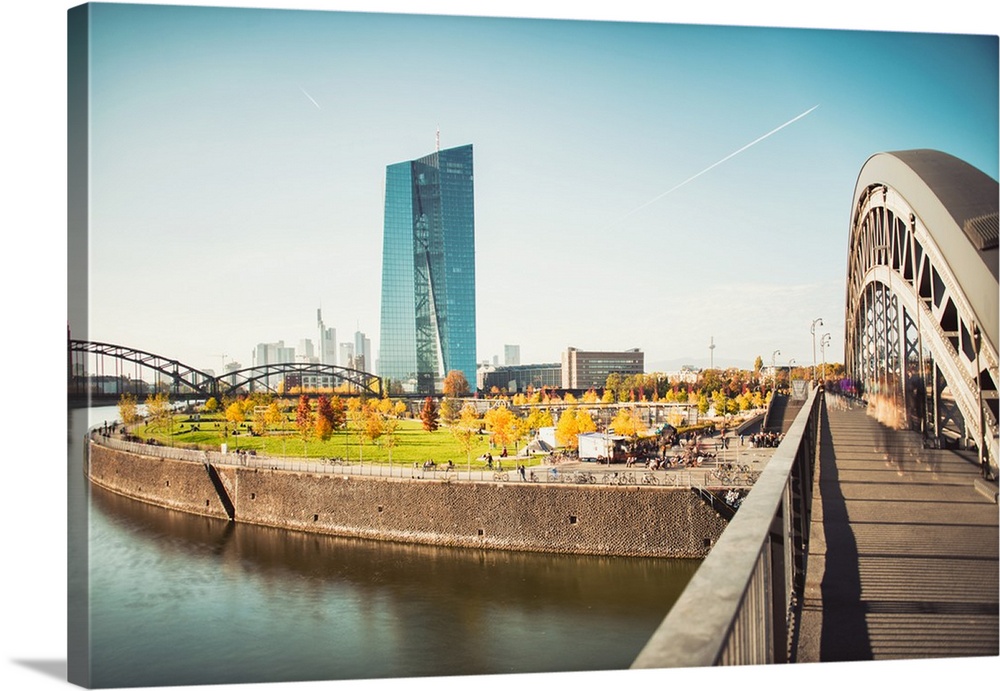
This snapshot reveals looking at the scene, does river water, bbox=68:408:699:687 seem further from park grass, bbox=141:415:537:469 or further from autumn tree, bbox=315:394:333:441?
autumn tree, bbox=315:394:333:441

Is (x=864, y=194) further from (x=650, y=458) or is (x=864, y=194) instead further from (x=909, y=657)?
(x=650, y=458)

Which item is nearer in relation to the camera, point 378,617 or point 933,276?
point 933,276

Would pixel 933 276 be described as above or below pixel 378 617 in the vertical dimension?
above

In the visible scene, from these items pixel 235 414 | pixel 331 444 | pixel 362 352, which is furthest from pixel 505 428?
pixel 362 352

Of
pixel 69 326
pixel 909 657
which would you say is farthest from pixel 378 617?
pixel 909 657

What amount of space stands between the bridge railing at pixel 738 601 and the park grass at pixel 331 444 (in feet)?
54.1

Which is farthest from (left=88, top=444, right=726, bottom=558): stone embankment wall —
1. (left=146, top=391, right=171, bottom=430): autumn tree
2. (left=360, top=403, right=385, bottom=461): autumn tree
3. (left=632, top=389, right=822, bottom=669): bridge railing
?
(left=632, top=389, right=822, bottom=669): bridge railing

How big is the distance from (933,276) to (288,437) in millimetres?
21030

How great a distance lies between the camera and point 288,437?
25.0 meters

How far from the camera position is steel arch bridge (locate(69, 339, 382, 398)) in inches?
258

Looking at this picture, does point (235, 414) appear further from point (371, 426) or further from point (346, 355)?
point (346, 355)

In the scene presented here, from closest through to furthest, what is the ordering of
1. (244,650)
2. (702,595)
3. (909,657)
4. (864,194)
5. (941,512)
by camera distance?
1. (702,595)
2. (909,657)
3. (941,512)
4. (864,194)
5. (244,650)

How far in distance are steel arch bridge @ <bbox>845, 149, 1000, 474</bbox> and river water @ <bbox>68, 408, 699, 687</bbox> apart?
453 cm

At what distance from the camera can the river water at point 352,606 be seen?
31.6ft
